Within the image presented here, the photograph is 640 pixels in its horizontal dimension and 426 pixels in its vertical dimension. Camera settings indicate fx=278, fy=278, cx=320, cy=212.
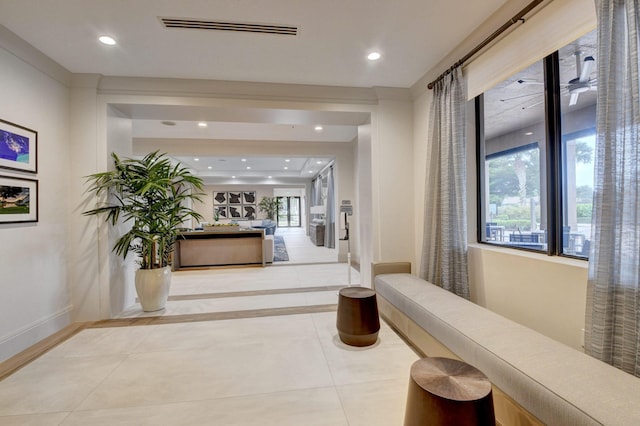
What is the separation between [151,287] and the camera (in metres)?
3.38

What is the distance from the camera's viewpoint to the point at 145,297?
3.39m

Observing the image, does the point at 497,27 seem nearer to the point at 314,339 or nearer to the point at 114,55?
the point at 314,339

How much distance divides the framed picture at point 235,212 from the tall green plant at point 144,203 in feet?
38.5

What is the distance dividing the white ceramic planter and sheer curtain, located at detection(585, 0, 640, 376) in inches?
155

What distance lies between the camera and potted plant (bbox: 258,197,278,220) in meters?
15.1

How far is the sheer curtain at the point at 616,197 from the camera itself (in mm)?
1425

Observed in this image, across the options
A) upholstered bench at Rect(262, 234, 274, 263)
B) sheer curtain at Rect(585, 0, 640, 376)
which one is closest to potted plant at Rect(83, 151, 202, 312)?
upholstered bench at Rect(262, 234, 274, 263)

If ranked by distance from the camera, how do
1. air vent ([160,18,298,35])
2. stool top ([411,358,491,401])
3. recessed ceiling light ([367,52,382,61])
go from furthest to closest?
recessed ceiling light ([367,52,382,61]) < air vent ([160,18,298,35]) < stool top ([411,358,491,401])

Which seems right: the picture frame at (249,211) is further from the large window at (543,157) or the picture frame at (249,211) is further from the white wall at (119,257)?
the large window at (543,157)

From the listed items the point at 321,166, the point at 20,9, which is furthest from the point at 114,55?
the point at 321,166

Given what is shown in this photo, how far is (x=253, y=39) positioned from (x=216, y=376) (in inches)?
114

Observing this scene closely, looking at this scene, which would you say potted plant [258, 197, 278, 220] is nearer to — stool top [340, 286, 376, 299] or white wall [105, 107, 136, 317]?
white wall [105, 107, 136, 317]

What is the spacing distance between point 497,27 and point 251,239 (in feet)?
17.8

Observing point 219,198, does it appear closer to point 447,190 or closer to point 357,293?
point 357,293
